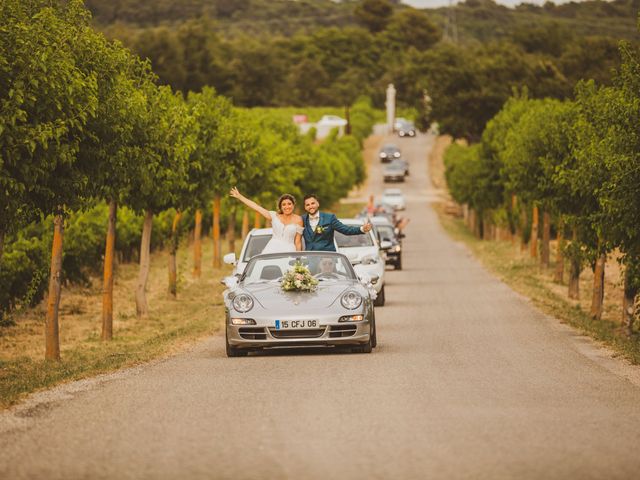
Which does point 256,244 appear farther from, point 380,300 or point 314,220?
point 380,300

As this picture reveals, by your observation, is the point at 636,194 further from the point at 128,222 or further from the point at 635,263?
the point at 128,222

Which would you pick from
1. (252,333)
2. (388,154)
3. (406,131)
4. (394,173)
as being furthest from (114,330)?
(406,131)

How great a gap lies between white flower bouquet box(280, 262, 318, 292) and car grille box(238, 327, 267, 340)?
65 centimetres

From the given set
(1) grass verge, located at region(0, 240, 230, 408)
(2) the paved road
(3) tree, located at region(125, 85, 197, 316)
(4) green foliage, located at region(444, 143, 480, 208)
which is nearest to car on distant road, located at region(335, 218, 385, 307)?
(1) grass verge, located at region(0, 240, 230, 408)

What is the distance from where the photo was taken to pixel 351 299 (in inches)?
648

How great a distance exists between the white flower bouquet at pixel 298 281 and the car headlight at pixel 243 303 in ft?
1.55

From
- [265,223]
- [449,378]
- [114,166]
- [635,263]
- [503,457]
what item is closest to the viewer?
[503,457]

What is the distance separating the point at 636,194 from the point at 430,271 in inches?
936

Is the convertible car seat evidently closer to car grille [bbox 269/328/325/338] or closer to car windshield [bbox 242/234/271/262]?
car grille [bbox 269/328/325/338]

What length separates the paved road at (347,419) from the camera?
332 inches

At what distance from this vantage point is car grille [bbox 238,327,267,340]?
16.2 meters

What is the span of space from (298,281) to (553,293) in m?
19.9

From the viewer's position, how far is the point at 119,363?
53.7 ft

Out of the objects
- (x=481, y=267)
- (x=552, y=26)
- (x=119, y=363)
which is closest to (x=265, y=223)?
(x=481, y=267)
